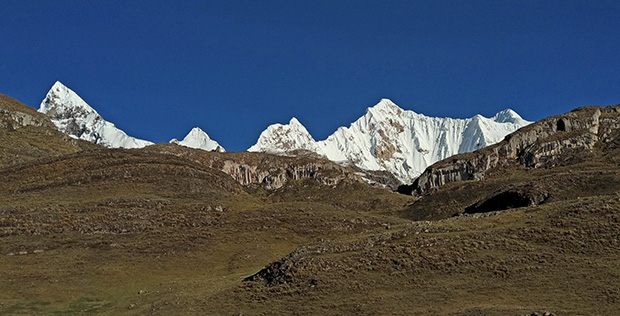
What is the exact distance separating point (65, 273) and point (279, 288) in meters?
40.4

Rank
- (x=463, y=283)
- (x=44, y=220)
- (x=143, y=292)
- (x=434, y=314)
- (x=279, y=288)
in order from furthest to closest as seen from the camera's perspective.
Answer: (x=44, y=220) → (x=143, y=292) → (x=279, y=288) → (x=463, y=283) → (x=434, y=314)

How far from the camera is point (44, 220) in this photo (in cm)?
10931

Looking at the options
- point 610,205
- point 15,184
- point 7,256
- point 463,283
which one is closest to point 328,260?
point 463,283

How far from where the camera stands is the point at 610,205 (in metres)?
66.7

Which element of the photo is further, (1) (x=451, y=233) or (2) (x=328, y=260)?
(1) (x=451, y=233)

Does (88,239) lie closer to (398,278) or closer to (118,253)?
(118,253)

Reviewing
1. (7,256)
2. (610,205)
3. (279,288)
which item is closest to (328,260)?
(279,288)

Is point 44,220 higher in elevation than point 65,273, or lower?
higher

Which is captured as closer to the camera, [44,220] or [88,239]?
[88,239]

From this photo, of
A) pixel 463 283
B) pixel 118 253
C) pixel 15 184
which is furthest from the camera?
pixel 15 184

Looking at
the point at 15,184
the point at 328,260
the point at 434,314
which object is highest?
the point at 15,184

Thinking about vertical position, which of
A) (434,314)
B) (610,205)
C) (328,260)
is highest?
(610,205)

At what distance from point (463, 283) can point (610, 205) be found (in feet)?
88.3

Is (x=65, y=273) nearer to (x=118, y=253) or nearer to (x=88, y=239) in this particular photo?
(x=118, y=253)
